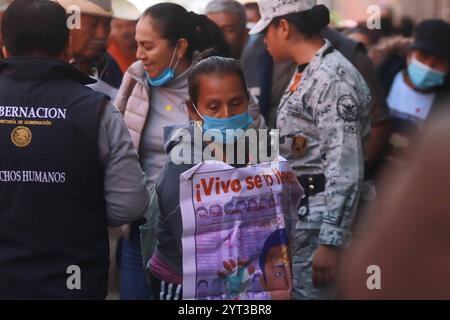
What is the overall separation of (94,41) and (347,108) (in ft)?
4.46

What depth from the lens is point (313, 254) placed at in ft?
13.7

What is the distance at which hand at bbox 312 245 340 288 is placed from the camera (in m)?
4.07

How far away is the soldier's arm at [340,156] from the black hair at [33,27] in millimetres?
1294

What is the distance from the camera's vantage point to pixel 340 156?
408cm

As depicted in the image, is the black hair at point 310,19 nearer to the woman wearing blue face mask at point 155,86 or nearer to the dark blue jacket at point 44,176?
the woman wearing blue face mask at point 155,86

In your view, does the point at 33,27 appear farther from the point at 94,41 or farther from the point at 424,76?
the point at 424,76

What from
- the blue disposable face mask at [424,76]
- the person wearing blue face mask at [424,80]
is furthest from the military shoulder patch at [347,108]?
the blue disposable face mask at [424,76]

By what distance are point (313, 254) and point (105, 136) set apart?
1301 millimetres

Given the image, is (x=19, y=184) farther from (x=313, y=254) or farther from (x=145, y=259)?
(x=313, y=254)

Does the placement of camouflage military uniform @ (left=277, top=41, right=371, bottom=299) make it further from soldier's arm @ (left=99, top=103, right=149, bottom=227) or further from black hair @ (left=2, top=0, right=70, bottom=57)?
black hair @ (left=2, top=0, right=70, bottom=57)

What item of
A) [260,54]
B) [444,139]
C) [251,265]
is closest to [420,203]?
[444,139]

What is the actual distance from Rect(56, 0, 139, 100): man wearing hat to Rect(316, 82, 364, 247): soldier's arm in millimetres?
1096

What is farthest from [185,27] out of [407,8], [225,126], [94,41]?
[407,8]

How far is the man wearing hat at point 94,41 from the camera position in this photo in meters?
4.57
